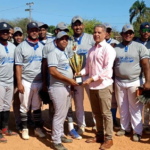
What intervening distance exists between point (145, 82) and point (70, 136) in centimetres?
210

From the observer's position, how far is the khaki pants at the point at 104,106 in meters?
4.91

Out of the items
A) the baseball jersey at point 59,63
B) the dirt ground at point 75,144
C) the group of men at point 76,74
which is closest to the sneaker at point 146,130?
the group of men at point 76,74

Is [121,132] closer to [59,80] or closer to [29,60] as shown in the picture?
[59,80]

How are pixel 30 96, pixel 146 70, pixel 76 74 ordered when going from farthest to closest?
pixel 30 96
pixel 146 70
pixel 76 74

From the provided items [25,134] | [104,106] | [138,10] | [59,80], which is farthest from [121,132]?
[138,10]

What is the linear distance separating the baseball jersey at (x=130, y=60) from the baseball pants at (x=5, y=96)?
7.97 ft

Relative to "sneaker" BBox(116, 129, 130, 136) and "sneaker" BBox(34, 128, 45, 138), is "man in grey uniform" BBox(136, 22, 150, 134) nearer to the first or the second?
"sneaker" BBox(116, 129, 130, 136)

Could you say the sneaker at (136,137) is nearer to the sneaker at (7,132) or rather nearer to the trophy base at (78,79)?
the trophy base at (78,79)

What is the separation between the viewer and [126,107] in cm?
571

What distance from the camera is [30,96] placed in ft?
18.0

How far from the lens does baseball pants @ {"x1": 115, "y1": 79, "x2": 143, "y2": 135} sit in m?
5.45

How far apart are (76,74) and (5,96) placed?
1677 mm

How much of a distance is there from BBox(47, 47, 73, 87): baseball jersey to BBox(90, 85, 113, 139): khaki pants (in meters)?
0.67

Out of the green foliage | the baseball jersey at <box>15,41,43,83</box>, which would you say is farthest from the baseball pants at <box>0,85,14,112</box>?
the green foliage
